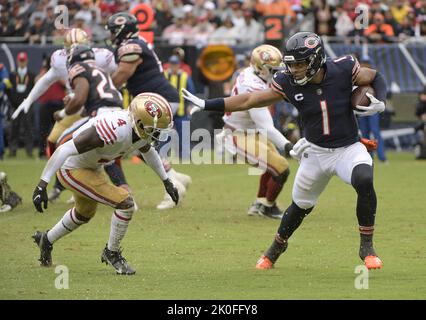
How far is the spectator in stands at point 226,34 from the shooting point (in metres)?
19.9

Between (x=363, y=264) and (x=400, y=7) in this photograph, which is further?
(x=400, y=7)

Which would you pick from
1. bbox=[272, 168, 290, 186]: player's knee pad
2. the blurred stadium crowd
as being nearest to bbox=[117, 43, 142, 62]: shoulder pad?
bbox=[272, 168, 290, 186]: player's knee pad

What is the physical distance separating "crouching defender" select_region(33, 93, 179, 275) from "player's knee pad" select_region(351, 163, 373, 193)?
141 cm

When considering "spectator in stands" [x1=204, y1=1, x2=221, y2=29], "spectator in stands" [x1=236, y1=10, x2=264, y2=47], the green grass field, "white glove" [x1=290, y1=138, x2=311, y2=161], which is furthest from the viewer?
"spectator in stands" [x1=204, y1=1, x2=221, y2=29]

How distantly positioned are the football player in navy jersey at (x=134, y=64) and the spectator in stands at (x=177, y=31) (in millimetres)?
8202

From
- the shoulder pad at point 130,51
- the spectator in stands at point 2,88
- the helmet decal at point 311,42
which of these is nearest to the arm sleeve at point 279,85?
the helmet decal at point 311,42

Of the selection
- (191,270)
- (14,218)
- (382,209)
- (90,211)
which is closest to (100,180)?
(90,211)

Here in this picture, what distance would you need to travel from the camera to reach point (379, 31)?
1986 cm

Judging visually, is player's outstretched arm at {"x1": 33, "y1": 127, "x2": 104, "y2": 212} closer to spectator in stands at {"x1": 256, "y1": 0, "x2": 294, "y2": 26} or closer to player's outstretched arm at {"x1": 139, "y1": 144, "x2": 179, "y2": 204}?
player's outstretched arm at {"x1": 139, "y1": 144, "x2": 179, "y2": 204}

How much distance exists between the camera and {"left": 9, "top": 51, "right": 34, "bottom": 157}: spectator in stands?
18.8 metres

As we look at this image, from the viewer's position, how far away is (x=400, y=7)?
68.3 ft

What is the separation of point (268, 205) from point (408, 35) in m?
9.89

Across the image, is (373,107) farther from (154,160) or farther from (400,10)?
(400,10)

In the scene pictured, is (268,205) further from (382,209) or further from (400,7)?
(400,7)
